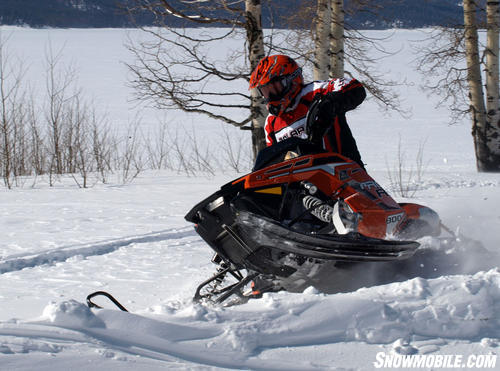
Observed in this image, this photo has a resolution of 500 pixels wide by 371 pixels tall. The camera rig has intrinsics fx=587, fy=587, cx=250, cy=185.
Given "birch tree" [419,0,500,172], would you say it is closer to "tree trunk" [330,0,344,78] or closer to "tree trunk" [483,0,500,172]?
"tree trunk" [483,0,500,172]

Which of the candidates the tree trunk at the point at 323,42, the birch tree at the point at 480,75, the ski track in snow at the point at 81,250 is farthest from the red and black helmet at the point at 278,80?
the birch tree at the point at 480,75

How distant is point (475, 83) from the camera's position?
12.2 meters

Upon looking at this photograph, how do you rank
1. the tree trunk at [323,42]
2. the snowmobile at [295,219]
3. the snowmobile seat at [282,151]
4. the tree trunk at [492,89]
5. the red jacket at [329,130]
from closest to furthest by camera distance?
the snowmobile at [295,219], the snowmobile seat at [282,151], the red jacket at [329,130], the tree trunk at [323,42], the tree trunk at [492,89]

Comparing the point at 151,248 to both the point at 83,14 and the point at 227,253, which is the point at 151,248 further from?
the point at 83,14

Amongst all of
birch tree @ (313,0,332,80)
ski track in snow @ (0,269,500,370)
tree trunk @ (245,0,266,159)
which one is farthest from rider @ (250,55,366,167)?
birch tree @ (313,0,332,80)

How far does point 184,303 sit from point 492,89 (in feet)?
33.4

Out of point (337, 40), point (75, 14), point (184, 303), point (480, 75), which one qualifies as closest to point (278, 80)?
point (184, 303)

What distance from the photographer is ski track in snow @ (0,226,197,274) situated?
5.00 meters

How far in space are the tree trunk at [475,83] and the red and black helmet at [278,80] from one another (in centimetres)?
911

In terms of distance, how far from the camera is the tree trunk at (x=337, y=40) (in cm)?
1054

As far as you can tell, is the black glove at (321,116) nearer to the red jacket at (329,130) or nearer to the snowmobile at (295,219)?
the snowmobile at (295,219)

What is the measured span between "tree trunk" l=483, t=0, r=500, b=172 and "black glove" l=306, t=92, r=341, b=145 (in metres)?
9.52

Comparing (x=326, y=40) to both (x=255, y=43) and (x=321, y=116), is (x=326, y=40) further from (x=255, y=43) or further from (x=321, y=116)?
(x=321, y=116)

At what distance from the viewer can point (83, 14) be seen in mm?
97062
